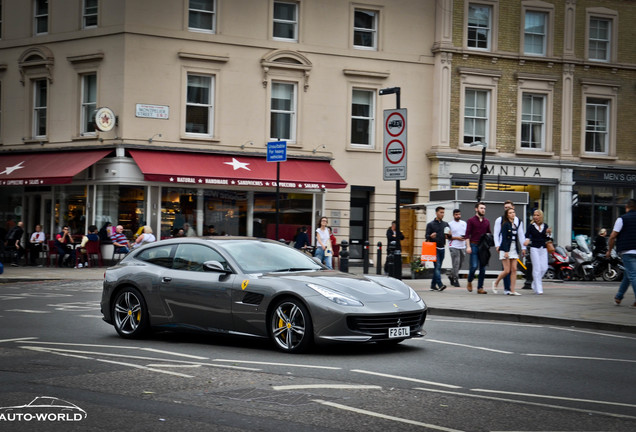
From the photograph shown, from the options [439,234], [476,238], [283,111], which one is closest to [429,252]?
[439,234]

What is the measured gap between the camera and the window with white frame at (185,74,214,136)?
32.2m

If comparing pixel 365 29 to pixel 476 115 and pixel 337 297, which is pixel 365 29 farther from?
pixel 337 297

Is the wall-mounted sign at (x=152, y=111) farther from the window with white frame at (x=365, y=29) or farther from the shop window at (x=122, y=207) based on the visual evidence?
the window with white frame at (x=365, y=29)

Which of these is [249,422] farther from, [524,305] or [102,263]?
[102,263]

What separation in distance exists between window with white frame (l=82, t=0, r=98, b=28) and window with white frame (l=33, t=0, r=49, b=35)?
6.20ft

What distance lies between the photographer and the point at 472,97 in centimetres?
3578

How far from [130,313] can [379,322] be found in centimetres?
354

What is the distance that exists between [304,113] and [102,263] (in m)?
9.02

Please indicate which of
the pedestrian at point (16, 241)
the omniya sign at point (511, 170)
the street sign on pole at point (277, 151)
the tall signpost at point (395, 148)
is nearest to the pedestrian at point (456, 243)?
the tall signpost at point (395, 148)

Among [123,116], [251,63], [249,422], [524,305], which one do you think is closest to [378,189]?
[251,63]

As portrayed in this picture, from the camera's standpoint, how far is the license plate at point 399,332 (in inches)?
403

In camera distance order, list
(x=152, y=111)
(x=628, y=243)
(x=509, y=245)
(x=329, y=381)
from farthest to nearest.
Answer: (x=152, y=111)
(x=509, y=245)
(x=628, y=243)
(x=329, y=381)

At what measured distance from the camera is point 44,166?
3192cm

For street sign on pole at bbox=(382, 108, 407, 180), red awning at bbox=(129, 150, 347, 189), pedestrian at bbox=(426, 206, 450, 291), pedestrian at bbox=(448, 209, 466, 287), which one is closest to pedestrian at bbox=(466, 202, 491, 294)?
pedestrian at bbox=(426, 206, 450, 291)
